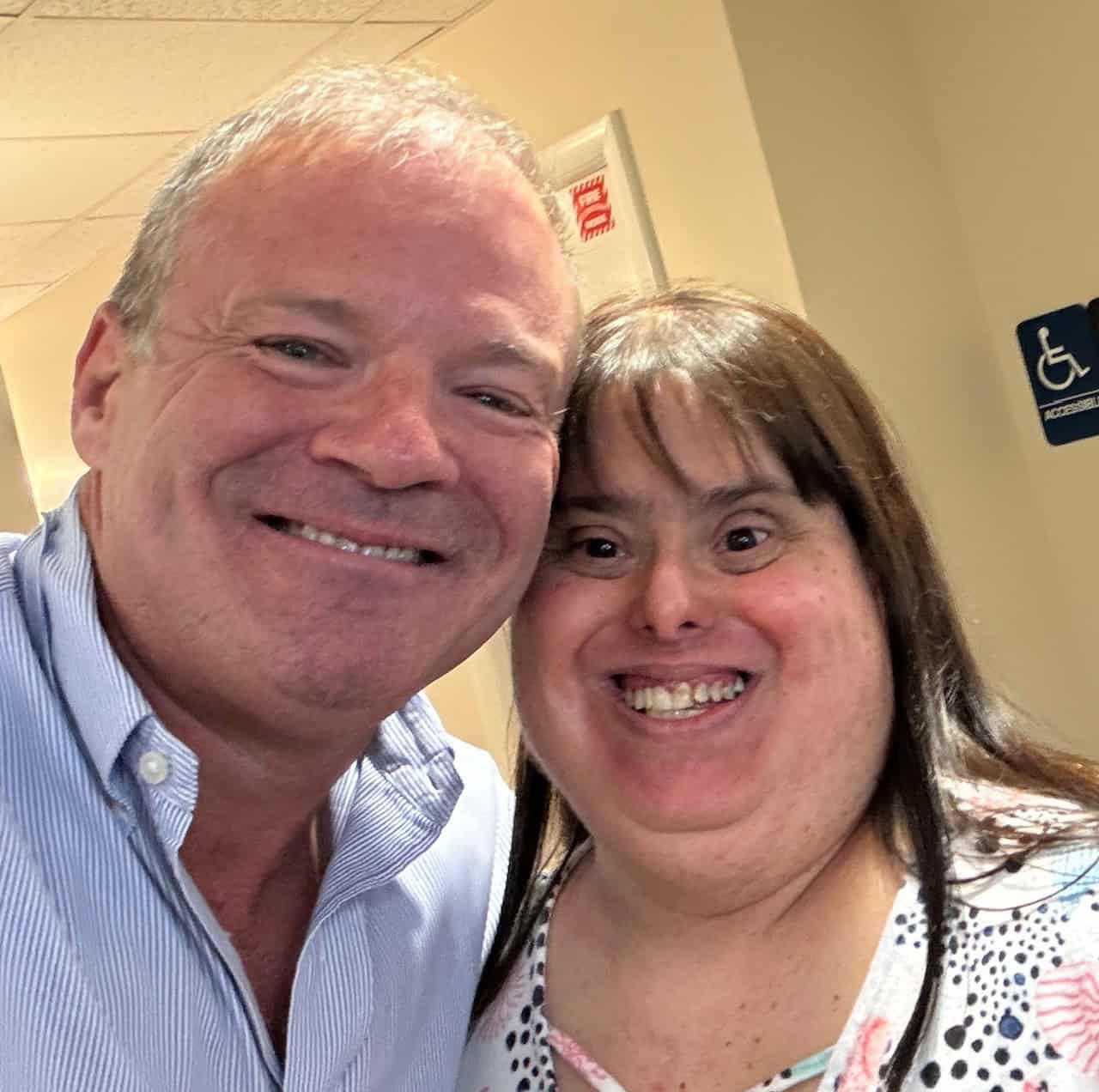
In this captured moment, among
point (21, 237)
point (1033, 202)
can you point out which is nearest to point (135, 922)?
point (1033, 202)

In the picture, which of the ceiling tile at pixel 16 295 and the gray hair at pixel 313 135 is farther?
the ceiling tile at pixel 16 295

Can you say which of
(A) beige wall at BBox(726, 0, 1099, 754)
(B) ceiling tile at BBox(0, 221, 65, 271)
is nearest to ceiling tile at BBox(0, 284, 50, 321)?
(B) ceiling tile at BBox(0, 221, 65, 271)

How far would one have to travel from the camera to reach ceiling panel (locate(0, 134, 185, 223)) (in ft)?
12.4

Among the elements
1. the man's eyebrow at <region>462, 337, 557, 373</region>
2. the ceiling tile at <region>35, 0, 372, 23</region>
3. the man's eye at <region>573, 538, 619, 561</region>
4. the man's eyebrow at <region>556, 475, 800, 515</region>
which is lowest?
the man's eye at <region>573, 538, 619, 561</region>

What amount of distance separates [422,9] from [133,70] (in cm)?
74

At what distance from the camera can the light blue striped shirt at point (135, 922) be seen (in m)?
1.04

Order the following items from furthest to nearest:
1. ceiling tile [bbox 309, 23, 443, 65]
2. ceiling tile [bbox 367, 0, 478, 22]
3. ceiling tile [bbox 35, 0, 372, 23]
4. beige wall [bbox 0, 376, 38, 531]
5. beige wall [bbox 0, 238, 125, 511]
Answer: beige wall [bbox 0, 238, 125, 511], beige wall [bbox 0, 376, 38, 531], ceiling tile [bbox 309, 23, 443, 65], ceiling tile [bbox 367, 0, 478, 22], ceiling tile [bbox 35, 0, 372, 23]

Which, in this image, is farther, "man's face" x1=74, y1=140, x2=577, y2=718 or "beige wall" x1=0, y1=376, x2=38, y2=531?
"beige wall" x1=0, y1=376, x2=38, y2=531

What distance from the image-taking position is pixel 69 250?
16.1 feet

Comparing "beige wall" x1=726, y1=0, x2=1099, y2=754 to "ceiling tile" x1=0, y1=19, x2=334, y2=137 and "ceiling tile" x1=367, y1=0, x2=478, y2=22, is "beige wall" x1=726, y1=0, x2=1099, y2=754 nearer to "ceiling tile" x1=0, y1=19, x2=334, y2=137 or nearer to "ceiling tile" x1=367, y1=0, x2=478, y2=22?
"ceiling tile" x1=367, y1=0, x2=478, y2=22

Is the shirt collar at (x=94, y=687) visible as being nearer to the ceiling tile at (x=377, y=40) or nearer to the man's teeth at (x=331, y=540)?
the man's teeth at (x=331, y=540)

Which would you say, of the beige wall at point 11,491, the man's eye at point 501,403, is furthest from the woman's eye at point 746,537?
the beige wall at point 11,491

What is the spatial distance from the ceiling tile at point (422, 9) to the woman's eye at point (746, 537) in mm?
2449

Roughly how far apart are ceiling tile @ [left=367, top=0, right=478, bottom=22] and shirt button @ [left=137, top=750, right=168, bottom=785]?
2.58 meters
